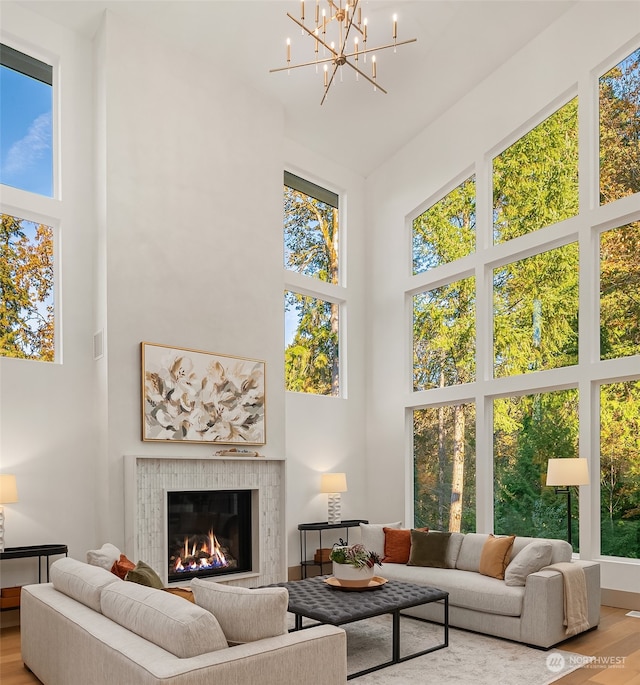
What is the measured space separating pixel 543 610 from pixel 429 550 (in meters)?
1.58

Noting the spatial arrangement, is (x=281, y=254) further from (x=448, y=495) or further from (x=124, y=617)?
(x=124, y=617)

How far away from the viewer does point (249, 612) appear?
339 centimetres

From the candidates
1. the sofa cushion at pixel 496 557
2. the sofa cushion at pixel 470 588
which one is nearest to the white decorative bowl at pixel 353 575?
the sofa cushion at pixel 470 588

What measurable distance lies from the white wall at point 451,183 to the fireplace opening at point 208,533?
7.85 feet

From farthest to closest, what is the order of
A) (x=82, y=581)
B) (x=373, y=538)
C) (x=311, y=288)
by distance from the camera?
1. (x=311, y=288)
2. (x=373, y=538)
3. (x=82, y=581)

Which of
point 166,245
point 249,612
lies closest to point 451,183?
point 166,245

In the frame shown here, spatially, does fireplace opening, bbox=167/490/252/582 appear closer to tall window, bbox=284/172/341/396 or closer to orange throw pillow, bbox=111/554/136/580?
Answer: tall window, bbox=284/172/341/396

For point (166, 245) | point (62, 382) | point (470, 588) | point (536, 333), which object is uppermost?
point (166, 245)

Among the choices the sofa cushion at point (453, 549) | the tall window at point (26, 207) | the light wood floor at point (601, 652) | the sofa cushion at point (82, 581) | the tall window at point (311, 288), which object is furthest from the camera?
the tall window at point (311, 288)

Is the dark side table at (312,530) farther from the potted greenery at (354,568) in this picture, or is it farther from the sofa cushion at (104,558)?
the sofa cushion at (104,558)

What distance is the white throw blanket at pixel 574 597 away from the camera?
541 centimetres

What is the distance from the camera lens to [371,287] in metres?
10.1

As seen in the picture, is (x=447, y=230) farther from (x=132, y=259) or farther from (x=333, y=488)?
(x=132, y=259)

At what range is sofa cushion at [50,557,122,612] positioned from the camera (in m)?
4.00
